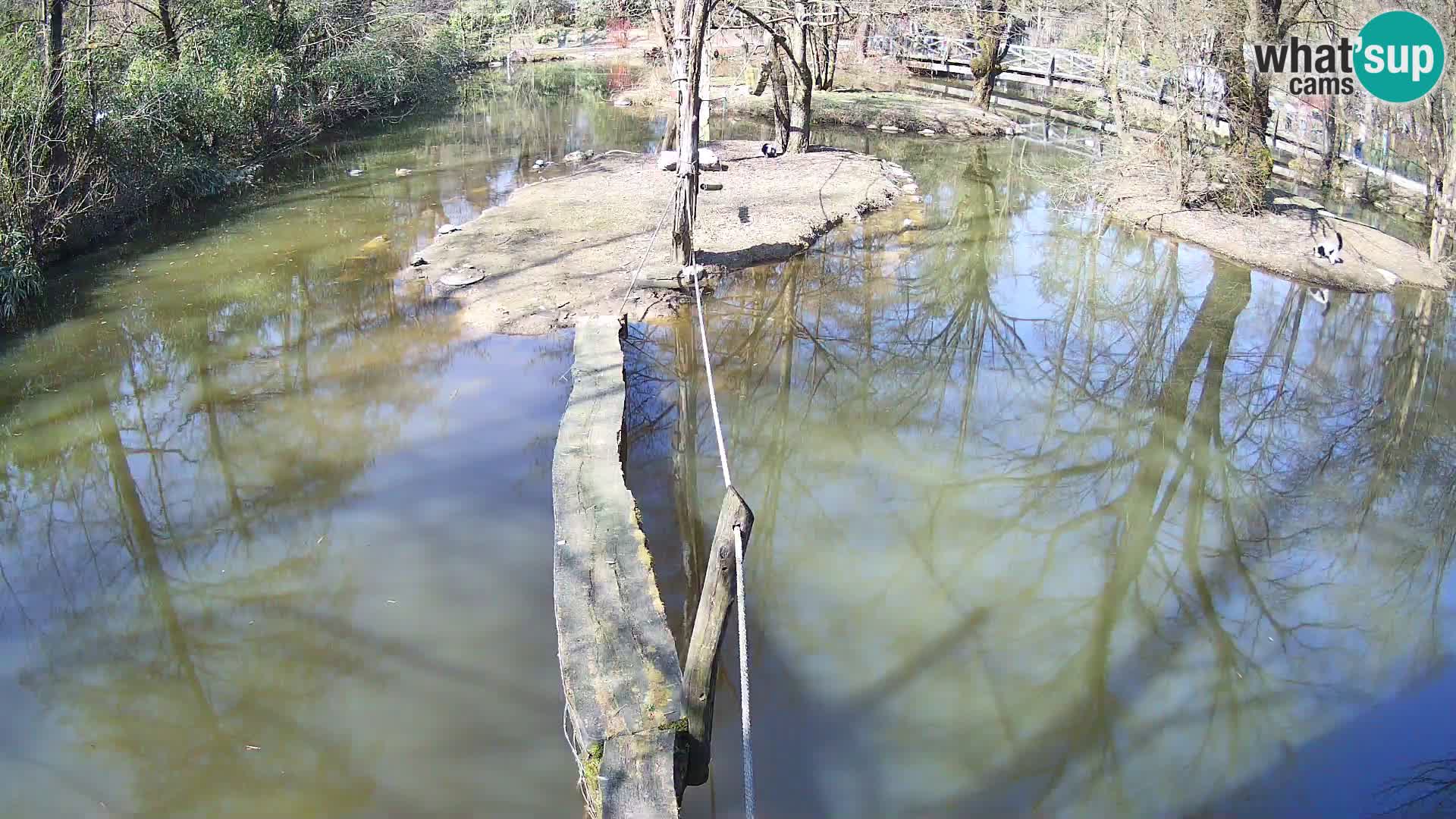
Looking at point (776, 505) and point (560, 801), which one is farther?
point (776, 505)

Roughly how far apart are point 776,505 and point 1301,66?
11016 millimetres

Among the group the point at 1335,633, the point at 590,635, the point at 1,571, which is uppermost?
the point at 590,635

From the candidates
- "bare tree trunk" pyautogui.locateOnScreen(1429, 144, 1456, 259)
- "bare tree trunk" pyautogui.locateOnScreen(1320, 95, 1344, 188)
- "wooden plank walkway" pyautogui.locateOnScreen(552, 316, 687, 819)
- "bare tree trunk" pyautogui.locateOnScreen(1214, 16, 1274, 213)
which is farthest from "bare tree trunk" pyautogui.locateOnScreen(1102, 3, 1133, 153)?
"wooden plank walkway" pyautogui.locateOnScreen(552, 316, 687, 819)

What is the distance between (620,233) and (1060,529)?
6.45 meters

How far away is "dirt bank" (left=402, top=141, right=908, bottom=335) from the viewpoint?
28.7 ft

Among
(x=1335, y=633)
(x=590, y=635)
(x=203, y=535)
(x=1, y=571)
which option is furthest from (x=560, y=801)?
(x=1335, y=633)

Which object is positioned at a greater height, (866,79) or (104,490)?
(866,79)

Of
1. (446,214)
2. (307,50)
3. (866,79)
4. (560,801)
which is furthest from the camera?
(866,79)

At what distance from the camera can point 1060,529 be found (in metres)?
5.79

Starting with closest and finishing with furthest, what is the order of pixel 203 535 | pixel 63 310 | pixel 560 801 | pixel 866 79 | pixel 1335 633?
pixel 560 801, pixel 1335 633, pixel 203 535, pixel 63 310, pixel 866 79

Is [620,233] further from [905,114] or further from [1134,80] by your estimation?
[905,114]

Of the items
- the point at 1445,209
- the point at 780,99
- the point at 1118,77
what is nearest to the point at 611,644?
the point at 1445,209

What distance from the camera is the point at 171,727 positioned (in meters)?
4.13

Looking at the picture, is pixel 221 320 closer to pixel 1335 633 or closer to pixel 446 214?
pixel 446 214
